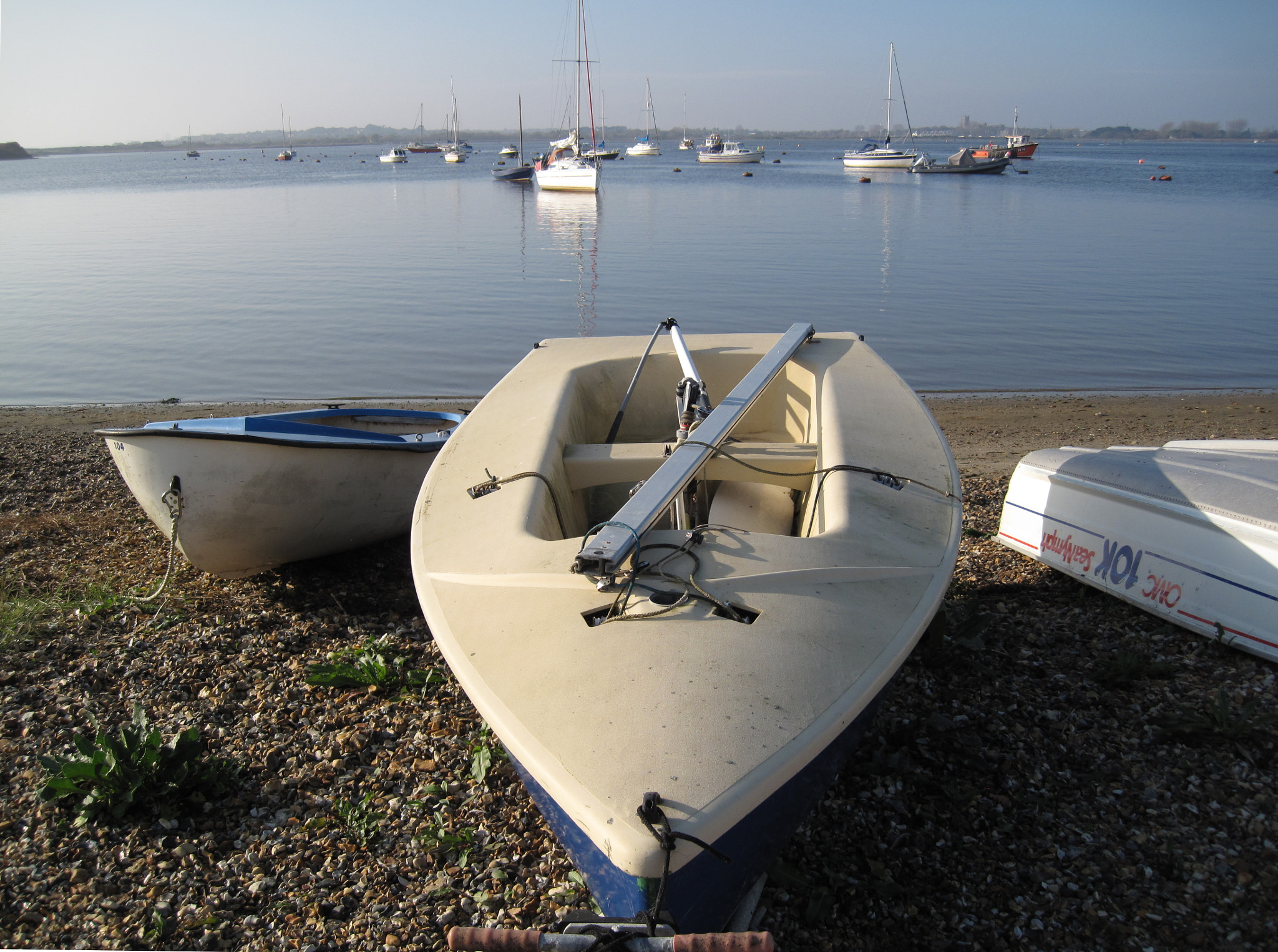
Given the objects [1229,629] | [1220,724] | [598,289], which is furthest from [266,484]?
[598,289]

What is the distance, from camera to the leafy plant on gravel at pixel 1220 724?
3.30m

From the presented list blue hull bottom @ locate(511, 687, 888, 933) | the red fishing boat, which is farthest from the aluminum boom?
the red fishing boat

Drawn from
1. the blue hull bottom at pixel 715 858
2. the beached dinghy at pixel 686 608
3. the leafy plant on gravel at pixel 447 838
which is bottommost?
the leafy plant on gravel at pixel 447 838

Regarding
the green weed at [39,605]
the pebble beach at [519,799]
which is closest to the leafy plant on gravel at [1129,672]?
the pebble beach at [519,799]

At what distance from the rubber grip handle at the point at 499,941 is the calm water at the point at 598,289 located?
972 centimetres

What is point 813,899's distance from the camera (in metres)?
2.70

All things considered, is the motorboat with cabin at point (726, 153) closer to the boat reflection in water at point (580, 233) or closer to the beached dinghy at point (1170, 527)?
the boat reflection in water at point (580, 233)

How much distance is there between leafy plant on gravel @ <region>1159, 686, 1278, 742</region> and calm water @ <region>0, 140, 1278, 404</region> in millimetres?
8285

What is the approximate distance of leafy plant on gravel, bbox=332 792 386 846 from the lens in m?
3.04

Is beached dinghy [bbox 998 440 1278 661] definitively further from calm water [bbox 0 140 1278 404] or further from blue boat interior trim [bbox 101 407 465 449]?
calm water [bbox 0 140 1278 404]

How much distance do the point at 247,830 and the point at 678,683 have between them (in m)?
1.80

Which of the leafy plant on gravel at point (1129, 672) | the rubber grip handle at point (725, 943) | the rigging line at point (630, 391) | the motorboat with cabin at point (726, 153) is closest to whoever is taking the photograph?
the rubber grip handle at point (725, 943)

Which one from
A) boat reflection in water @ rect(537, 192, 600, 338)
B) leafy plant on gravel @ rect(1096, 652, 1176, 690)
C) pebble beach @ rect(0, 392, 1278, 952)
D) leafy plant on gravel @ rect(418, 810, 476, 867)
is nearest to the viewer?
pebble beach @ rect(0, 392, 1278, 952)

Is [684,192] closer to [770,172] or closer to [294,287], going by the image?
[770,172]
